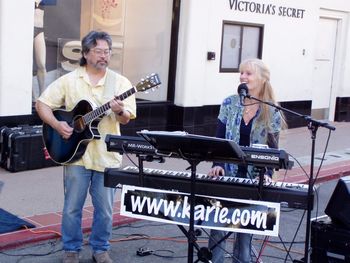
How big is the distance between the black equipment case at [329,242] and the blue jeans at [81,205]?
1655mm

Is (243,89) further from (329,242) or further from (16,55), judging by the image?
(16,55)

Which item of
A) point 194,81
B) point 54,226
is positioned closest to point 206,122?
point 194,81

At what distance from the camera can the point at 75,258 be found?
509 centimetres

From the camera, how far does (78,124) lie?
5.01 m

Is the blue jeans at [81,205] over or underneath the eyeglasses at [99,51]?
underneath

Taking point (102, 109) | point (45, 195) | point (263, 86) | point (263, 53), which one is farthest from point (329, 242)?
point (263, 53)

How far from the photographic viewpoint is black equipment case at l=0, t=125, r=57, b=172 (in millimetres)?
7734

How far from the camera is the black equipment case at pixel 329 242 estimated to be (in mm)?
4242

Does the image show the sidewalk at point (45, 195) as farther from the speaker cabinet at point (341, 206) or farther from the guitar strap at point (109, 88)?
the guitar strap at point (109, 88)

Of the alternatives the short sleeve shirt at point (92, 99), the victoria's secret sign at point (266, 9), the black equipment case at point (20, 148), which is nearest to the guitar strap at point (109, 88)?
the short sleeve shirt at point (92, 99)

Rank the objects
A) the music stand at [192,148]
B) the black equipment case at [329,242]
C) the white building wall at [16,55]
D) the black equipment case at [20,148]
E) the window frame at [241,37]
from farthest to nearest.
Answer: the window frame at [241,37], the white building wall at [16,55], the black equipment case at [20,148], the black equipment case at [329,242], the music stand at [192,148]

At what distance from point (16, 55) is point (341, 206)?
5.11 m

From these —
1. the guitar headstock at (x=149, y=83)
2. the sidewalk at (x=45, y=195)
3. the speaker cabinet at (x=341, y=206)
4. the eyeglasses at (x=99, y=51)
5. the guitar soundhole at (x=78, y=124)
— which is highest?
the eyeglasses at (x=99, y=51)

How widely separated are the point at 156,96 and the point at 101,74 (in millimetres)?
5610
